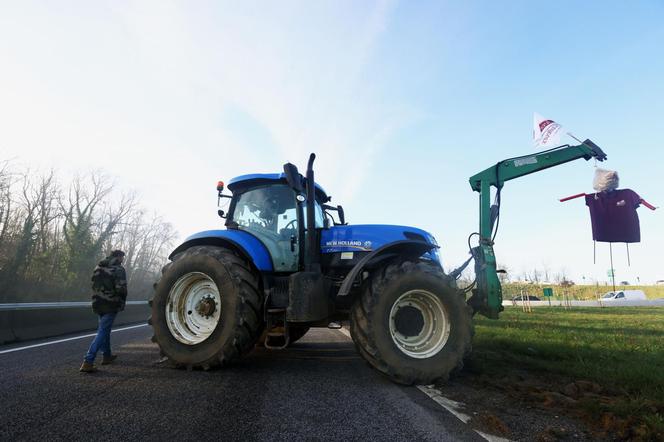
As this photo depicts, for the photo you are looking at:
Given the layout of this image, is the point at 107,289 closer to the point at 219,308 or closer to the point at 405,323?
the point at 219,308

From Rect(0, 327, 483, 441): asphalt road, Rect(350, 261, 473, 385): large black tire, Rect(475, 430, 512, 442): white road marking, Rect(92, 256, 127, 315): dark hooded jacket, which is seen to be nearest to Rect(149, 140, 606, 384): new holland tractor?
Rect(350, 261, 473, 385): large black tire

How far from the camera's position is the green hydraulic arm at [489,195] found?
439 cm

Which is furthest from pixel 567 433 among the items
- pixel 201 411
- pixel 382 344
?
pixel 201 411

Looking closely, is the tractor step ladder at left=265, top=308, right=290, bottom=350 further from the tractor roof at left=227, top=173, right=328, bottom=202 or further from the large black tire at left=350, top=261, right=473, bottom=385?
the tractor roof at left=227, top=173, right=328, bottom=202

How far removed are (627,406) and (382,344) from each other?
1.94m

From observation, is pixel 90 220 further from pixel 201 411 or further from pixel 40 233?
pixel 201 411

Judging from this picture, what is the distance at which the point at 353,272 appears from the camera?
372 centimetres

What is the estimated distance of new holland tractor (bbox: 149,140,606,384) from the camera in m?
3.63

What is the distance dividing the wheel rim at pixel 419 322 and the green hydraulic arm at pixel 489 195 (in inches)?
38.0

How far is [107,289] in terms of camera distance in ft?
15.2

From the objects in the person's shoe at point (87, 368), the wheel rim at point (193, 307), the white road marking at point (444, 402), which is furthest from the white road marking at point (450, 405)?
the person's shoe at point (87, 368)

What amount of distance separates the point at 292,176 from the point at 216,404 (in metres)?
2.43

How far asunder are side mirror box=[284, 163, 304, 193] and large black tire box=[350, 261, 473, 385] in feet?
4.51

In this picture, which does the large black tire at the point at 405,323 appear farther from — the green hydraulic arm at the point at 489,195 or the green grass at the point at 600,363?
the green hydraulic arm at the point at 489,195
